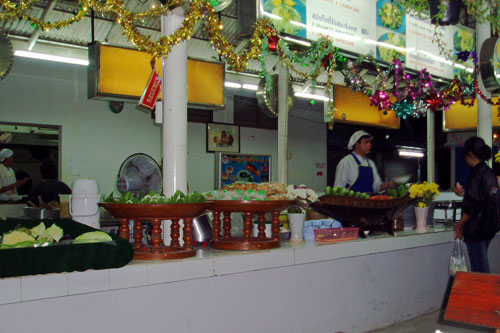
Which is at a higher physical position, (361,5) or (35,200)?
(361,5)

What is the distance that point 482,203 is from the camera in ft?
15.6

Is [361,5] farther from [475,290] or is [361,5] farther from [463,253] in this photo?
[475,290]

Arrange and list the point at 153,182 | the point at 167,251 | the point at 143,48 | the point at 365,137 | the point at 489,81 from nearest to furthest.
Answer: the point at 167,251
the point at 143,48
the point at 153,182
the point at 365,137
the point at 489,81

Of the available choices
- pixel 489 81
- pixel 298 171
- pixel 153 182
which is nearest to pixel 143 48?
pixel 153 182

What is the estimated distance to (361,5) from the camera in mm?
5789

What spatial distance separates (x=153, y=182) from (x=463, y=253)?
3194 mm

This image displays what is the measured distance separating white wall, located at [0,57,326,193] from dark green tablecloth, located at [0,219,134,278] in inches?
234

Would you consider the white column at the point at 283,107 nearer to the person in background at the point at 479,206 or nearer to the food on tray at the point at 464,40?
the person in background at the point at 479,206

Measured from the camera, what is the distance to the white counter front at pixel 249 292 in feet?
8.59

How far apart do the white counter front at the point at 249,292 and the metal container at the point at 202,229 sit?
0.47m

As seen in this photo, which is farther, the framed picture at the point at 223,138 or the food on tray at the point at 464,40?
the framed picture at the point at 223,138

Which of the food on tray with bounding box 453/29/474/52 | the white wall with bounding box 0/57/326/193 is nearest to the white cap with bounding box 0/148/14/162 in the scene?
the white wall with bounding box 0/57/326/193

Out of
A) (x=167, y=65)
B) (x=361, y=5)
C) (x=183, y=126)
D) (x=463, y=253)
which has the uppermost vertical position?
(x=361, y=5)

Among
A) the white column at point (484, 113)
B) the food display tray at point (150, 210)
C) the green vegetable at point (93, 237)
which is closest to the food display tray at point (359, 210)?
the food display tray at point (150, 210)
